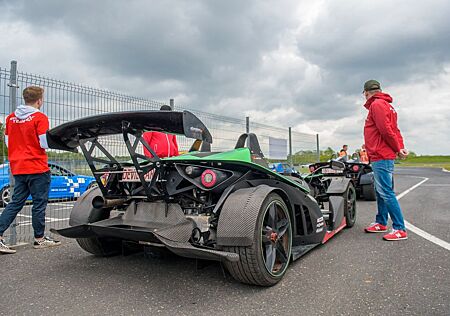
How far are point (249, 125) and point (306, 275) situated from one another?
6.79 meters

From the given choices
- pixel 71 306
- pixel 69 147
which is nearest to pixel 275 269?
pixel 71 306

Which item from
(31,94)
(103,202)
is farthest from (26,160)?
(103,202)

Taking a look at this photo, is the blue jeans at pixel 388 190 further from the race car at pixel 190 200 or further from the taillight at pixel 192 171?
the taillight at pixel 192 171

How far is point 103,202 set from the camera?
3576 millimetres

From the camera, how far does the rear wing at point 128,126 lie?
252cm

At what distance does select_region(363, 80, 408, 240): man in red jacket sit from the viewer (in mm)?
4566

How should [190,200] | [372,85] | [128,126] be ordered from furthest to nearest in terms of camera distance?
[372,85], [190,200], [128,126]

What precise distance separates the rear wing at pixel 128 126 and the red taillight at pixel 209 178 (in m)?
0.28

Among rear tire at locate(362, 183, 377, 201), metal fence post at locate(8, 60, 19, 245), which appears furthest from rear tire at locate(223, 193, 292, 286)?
rear tire at locate(362, 183, 377, 201)

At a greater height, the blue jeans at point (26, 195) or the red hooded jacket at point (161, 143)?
the red hooded jacket at point (161, 143)

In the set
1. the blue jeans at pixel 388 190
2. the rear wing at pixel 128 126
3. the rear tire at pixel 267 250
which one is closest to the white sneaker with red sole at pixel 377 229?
the blue jeans at pixel 388 190

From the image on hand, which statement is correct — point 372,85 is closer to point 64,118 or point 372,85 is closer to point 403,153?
point 403,153

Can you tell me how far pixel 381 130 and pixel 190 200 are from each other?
281 cm

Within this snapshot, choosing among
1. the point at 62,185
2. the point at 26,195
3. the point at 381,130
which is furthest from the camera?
the point at 62,185
